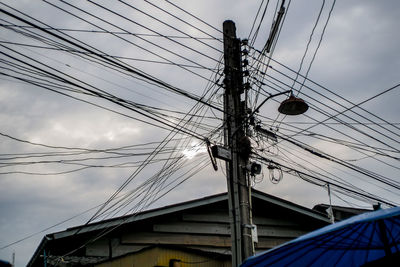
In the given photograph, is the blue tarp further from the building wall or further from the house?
the house

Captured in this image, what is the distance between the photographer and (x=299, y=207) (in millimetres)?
10766

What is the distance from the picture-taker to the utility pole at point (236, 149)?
6.61 meters

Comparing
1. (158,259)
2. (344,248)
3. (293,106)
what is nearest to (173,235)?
(158,259)

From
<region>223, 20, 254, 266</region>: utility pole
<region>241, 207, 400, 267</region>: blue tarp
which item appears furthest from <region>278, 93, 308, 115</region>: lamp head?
<region>241, 207, 400, 267</region>: blue tarp

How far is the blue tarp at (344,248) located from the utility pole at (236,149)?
1.67 meters

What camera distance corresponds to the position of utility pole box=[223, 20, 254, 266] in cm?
661

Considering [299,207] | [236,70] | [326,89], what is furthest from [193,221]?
[326,89]

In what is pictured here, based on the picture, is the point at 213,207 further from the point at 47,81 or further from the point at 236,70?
the point at 47,81

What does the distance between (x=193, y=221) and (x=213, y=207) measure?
87 centimetres

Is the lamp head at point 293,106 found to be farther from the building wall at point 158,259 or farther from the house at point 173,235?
the building wall at point 158,259

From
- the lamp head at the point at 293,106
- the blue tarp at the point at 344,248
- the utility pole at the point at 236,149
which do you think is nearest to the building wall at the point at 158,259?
the utility pole at the point at 236,149

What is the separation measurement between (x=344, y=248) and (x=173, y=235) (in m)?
5.78

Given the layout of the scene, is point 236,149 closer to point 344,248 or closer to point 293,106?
point 293,106

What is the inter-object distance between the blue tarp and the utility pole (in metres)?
1.67
